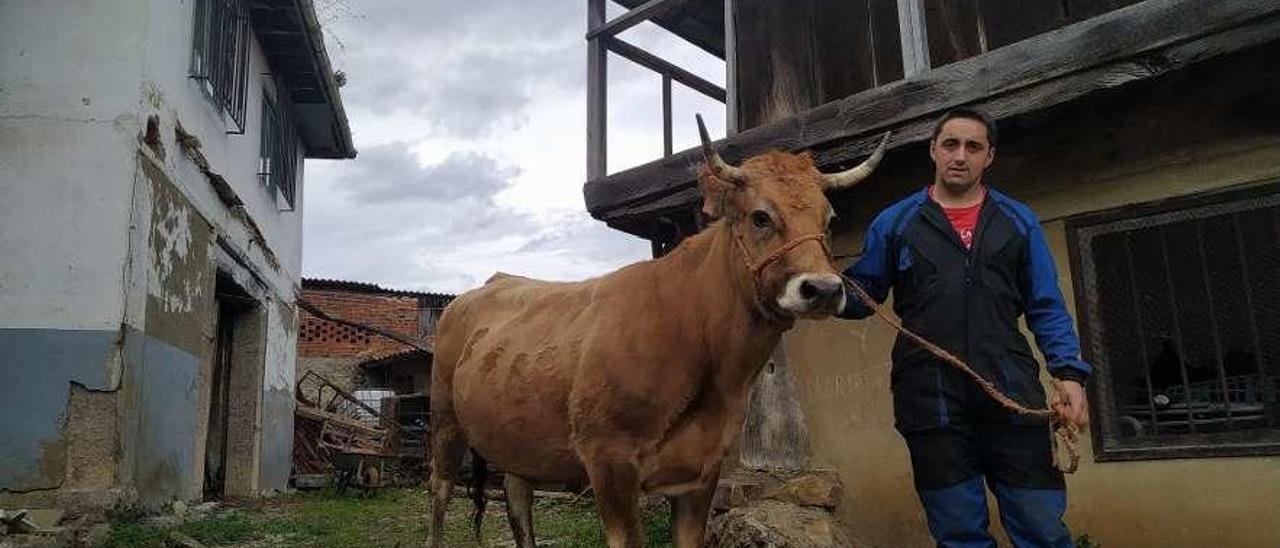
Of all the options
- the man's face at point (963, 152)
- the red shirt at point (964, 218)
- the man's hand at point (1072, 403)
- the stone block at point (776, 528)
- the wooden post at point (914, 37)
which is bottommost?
the stone block at point (776, 528)

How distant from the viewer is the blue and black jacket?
9.33 ft

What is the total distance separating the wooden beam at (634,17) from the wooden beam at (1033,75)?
1.17 metres

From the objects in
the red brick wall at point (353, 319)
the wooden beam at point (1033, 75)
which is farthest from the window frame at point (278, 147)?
the red brick wall at point (353, 319)

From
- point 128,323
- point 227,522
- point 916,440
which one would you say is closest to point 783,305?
point 916,440

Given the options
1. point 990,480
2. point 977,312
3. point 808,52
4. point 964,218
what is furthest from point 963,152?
point 808,52

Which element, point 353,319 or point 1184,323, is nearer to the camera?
point 1184,323

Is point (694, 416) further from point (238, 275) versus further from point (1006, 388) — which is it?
point (238, 275)

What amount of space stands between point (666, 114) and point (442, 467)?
11.3ft

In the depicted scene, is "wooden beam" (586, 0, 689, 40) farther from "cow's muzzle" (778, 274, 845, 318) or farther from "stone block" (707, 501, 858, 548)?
"cow's muzzle" (778, 274, 845, 318)

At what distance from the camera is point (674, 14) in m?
8.01

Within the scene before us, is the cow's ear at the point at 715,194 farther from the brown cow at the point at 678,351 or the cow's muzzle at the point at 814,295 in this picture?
the cow's muzzle at the point at 814,295

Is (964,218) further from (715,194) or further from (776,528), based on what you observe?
(776,528)

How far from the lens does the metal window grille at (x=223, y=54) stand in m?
9.42

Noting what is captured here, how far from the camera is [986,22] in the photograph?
671 cm
